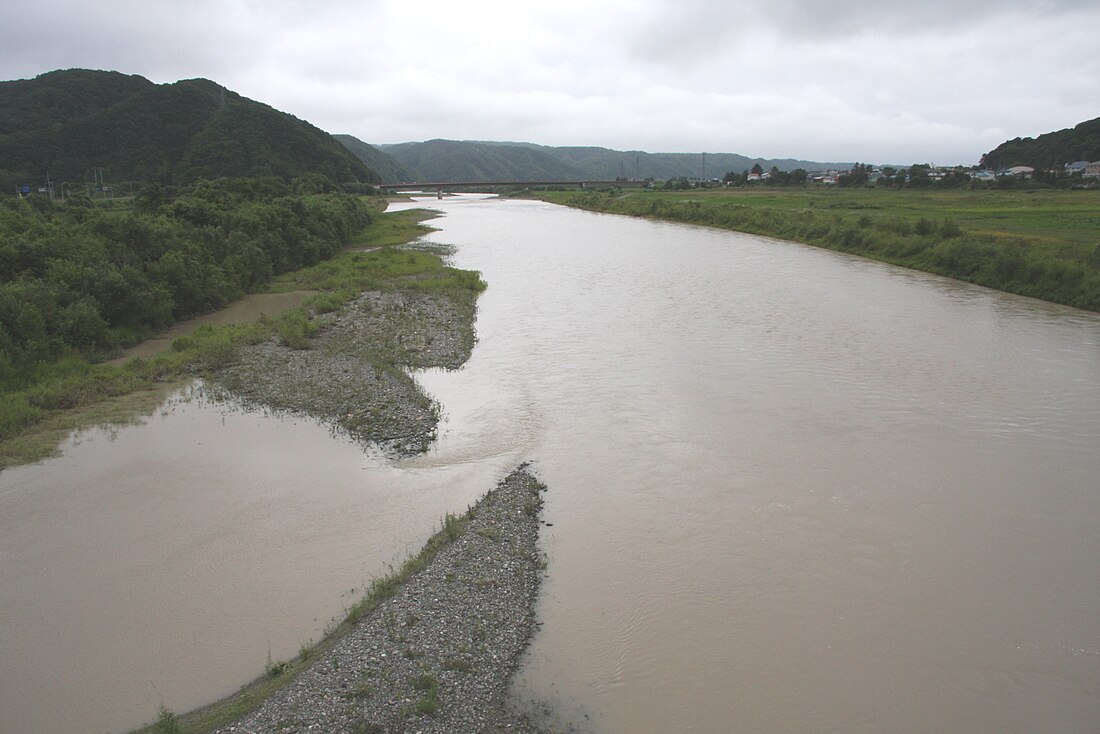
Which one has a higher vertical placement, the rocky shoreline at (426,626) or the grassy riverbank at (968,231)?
the grassy riverbank at (968,231)

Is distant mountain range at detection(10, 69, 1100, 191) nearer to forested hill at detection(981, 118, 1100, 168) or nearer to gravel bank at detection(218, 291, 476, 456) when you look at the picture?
forested hill at detection(981, 118, 1100, 168)


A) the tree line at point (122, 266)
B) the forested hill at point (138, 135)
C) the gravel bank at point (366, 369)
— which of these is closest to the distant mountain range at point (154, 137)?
the forested hill at point (138, 135)

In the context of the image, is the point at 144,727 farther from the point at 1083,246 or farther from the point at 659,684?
the point at 1083,246

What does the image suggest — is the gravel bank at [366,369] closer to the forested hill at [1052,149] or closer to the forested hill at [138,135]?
the forested hill at [138,135]

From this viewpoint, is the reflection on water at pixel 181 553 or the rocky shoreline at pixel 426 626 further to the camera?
the reflection on water at pixel 181 553

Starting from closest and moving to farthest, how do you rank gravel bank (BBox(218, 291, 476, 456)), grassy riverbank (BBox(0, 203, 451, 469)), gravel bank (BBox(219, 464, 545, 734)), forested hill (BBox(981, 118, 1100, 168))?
gravel bank (BBox(219, 464, 545, 734)), grassy riverbank (BBox(0, 203, 451, 469)), gravel bank (BBox(218, 291, 476, 456)), forested hill (BBox(981, 118, 1100, 168))

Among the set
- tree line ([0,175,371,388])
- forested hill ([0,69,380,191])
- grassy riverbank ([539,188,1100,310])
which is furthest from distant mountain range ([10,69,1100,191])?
grassy riverbank ([539,188,1100,310])

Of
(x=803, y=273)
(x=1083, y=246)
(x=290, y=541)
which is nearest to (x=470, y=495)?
(x=290, y=541)
